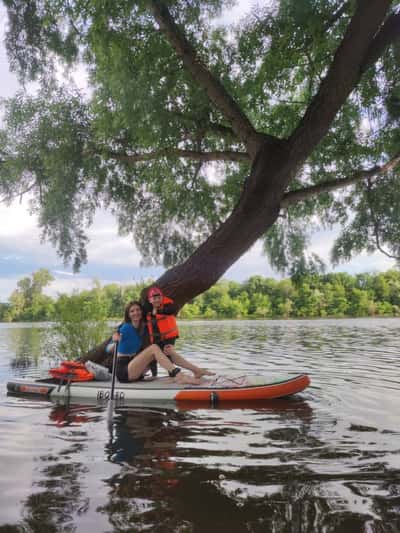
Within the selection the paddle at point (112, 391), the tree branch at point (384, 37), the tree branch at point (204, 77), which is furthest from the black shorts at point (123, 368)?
the tree branch at point (384, 37)

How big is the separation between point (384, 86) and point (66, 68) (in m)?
5.78

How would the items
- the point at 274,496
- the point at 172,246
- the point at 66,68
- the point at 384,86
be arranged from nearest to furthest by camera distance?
the point at 274,496 → the point at 66,68 → the point at 384,86 → the point at 172,246

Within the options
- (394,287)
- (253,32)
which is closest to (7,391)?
(253,32)

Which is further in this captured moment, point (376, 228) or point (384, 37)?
point (376, 228)

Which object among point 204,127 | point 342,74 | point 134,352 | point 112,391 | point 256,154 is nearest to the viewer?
point 112,391

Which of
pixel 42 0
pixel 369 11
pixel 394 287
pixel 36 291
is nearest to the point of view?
pixel 369 11

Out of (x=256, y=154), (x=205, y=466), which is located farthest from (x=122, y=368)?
(x=256, y=154)

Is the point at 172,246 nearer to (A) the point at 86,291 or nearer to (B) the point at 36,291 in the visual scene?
(A) the point at 86,291

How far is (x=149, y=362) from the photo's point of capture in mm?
7906

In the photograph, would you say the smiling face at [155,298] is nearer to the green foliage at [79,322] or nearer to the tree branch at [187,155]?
the tree branch at [187,155]

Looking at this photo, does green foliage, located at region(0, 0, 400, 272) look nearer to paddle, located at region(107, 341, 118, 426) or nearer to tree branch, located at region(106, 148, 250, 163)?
tree branch, located at region(106, 148, 250, 163)

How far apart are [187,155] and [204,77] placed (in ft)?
5.92

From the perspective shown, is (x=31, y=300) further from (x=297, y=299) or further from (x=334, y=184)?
(x=334, y=184)

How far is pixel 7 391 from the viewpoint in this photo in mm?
8531
